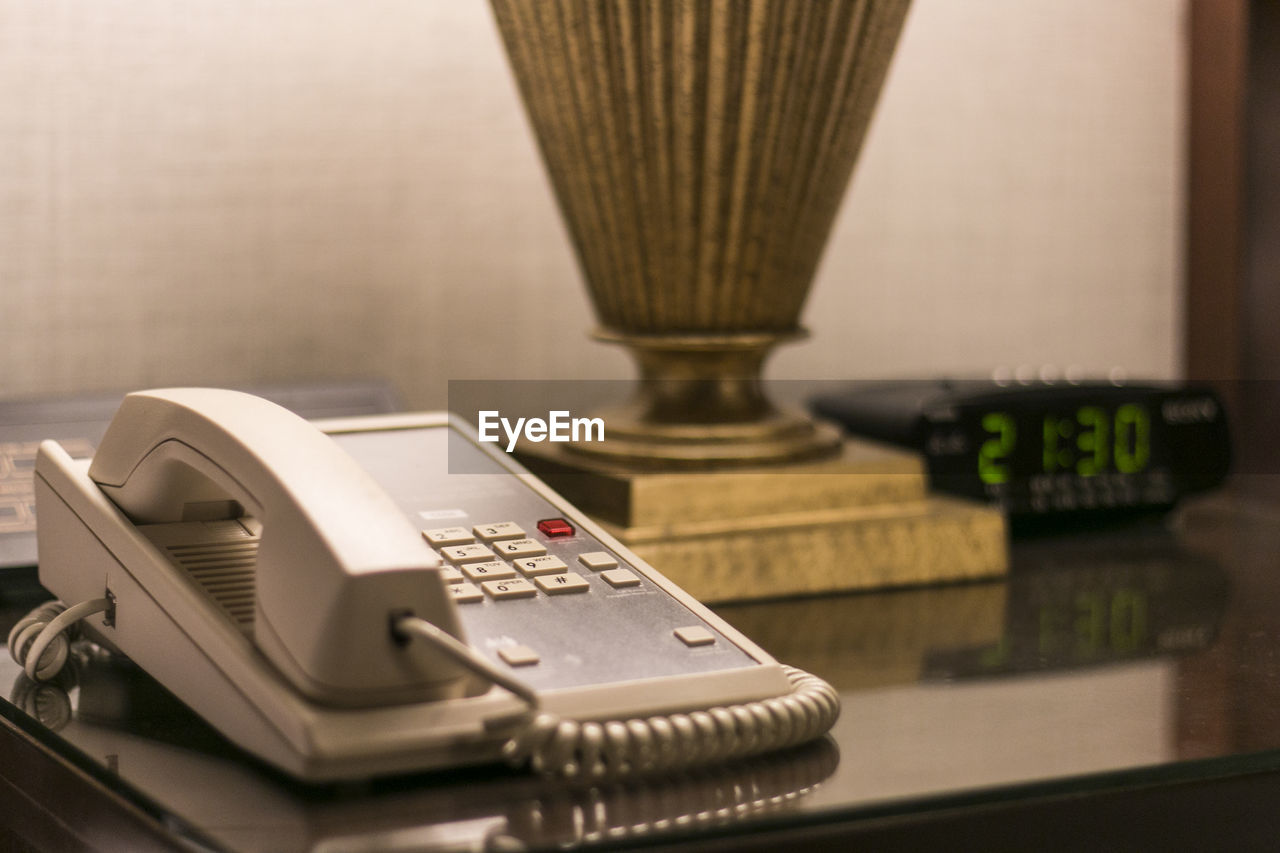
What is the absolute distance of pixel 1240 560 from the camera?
805 millimetres

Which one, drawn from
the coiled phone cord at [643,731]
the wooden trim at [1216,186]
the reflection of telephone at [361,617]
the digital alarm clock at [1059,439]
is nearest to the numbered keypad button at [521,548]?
the reflection of telephone at [361,617]

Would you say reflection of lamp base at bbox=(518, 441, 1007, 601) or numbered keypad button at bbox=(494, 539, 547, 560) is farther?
reflection of lamp base at bbox=(518, 441, 1007, 601)

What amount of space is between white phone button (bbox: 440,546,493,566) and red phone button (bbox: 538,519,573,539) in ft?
0.11

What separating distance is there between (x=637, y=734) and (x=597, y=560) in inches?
4.8

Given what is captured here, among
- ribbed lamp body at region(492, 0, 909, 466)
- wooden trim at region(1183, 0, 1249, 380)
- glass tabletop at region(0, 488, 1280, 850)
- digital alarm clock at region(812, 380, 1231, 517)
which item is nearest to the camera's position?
glass tabletop at region(0, 488, 1280, 850)

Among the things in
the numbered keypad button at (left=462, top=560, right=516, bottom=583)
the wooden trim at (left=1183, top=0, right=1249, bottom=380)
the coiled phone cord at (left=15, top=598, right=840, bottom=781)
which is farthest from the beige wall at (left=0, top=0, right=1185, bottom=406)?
the coiled phone cord at (left=15, top=598, right=840, bottom=781)

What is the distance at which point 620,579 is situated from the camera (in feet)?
1.64

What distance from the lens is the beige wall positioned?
0.86 meters

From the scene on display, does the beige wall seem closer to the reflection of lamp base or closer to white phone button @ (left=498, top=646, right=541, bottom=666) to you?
the reflection of lamp base

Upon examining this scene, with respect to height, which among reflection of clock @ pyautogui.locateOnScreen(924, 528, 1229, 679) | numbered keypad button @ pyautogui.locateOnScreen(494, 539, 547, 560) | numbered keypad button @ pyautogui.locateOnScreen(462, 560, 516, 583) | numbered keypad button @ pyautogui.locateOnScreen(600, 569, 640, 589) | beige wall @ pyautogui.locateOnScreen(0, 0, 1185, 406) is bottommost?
reflection of clock @ pyautogui.locateOnScreen(924, 528, 1229, 679)

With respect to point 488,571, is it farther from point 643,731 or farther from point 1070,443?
point 1070,443

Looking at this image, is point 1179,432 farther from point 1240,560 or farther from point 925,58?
point 925,58

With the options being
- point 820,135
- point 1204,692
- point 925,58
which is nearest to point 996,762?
point 1204,692

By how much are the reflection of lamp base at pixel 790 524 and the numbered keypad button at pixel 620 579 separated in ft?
0.52
